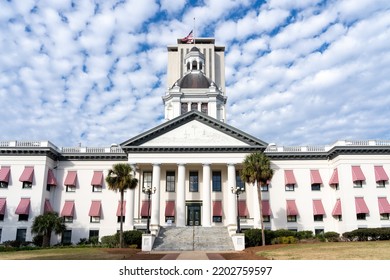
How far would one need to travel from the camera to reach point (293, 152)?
46938 millimetres

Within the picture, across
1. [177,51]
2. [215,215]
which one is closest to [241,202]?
[215,215]

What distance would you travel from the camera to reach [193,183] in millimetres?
45812

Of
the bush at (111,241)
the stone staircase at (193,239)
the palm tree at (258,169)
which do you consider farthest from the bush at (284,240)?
the bush at (111,241)

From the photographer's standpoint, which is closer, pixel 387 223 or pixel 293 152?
pixel 387 223

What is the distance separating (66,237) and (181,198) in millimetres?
15302

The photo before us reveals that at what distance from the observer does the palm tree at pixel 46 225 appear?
3872 cm

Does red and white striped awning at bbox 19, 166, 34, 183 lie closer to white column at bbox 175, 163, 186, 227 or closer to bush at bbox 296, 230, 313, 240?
white column at bbox 175, 163, 186, 227

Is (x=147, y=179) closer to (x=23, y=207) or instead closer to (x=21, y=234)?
(x=23, y=207)

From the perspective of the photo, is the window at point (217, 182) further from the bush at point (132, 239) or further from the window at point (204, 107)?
the window at point (204, 107)

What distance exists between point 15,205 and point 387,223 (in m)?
43.4

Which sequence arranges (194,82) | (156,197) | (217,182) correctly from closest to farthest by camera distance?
1. (156,197)
2. (217,182)
3. (194,82)

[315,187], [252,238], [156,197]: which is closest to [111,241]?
[156,197]

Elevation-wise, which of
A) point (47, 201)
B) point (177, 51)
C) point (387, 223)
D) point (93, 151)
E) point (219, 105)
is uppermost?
point (177, 51)

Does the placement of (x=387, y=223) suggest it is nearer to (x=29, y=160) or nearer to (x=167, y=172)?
(x=167, y=172)
